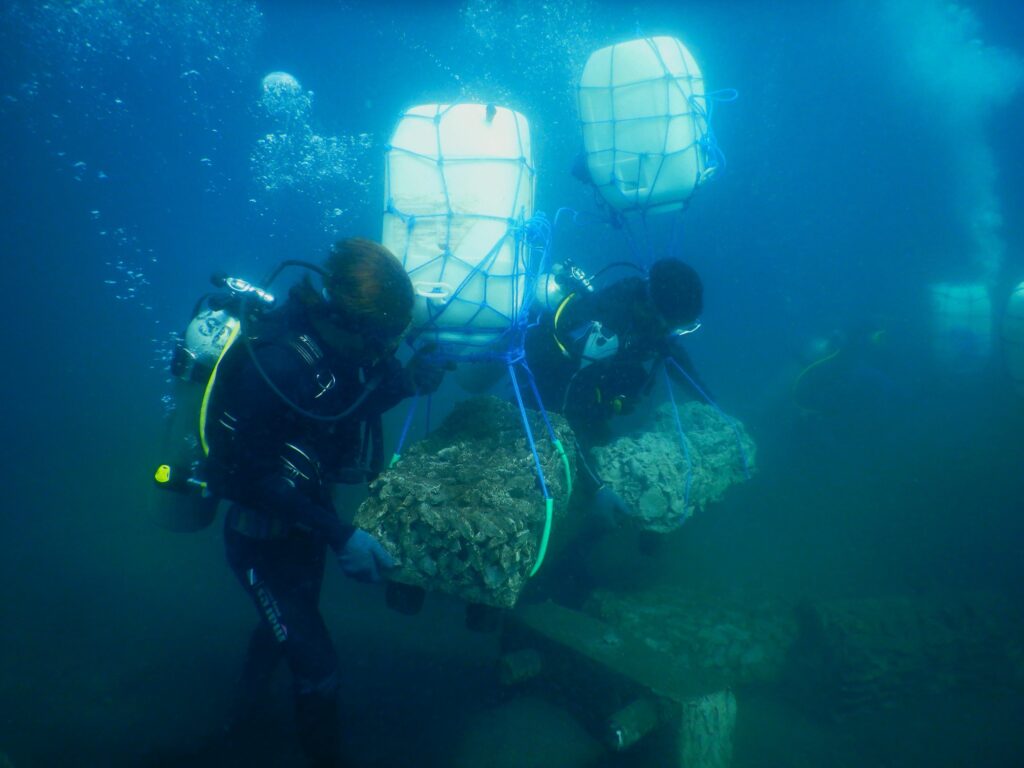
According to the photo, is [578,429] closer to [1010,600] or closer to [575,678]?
[575,678]

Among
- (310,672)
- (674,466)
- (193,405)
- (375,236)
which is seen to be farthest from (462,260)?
(375,236)

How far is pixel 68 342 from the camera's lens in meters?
47.6

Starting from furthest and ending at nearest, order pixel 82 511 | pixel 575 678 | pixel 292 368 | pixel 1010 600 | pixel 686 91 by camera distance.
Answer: pixel 82 511 < pixel 1010 600 < pixel 686 91 < pixel 575 678 < pixel 292 368

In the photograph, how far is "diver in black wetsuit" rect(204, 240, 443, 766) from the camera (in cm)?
258

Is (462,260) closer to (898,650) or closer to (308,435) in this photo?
(308,435)

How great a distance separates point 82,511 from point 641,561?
40.1ft

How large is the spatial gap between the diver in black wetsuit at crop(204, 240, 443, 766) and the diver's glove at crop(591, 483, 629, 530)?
5.34 ft

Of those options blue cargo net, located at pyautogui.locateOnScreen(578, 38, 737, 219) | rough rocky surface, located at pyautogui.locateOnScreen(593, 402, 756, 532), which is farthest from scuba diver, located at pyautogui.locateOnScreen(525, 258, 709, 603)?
blue cargo net, located at pyautogui.locateOnScreen(578, 38, 737, 219)

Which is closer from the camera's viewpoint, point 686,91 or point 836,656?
point 686,91

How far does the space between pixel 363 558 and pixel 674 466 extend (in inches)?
129

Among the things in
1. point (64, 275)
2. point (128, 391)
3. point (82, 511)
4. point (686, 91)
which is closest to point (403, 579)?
point (686, 91)

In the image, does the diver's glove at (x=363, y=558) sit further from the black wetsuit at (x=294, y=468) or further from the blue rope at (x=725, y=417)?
the blue rope at (x=725, y=417)

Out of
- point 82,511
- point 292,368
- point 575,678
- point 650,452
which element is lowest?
point 82,511

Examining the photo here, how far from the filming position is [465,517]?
261 cm
